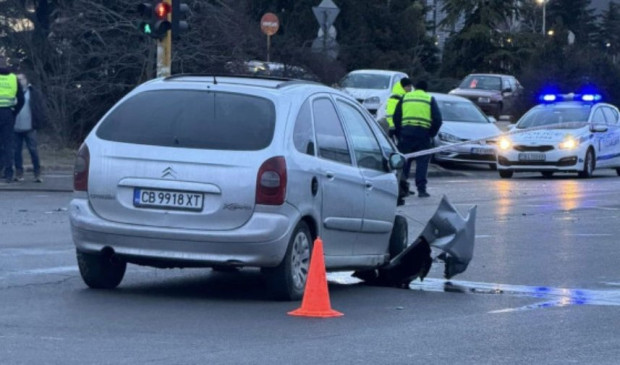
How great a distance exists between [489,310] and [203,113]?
2.44 metres

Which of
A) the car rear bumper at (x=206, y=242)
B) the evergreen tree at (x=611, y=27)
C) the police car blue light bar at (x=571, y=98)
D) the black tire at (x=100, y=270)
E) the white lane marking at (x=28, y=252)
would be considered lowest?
the white lane marking at (x=28, y=252)

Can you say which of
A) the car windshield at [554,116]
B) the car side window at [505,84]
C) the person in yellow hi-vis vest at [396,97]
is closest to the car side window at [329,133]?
the person in yellow hi-vis vest at [396,97]

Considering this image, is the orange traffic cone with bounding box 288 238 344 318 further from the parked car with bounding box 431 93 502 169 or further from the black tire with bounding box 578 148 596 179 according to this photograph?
the parked car with bounding box 431 93 502 169

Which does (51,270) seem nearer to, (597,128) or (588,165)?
(588,165)

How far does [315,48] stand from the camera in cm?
3262

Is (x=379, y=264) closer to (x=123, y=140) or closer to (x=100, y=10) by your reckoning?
(x=123, y=140)

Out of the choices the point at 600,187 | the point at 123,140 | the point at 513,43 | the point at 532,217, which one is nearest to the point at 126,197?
the point at 123,140

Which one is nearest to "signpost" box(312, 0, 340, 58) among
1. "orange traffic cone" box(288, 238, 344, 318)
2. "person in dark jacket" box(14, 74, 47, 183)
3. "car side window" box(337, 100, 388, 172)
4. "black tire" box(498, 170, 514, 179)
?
"black tire" box(498, 170, 514, 179)

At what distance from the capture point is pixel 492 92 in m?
48.7

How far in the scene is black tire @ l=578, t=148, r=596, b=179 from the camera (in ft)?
93.2

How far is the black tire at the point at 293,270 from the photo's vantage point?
10148 millimetres

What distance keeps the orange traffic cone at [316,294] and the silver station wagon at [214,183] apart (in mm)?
415

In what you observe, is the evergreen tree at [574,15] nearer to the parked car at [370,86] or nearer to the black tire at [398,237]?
the parked car at [370,86]

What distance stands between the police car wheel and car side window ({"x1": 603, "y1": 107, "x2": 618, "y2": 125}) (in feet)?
4.94
